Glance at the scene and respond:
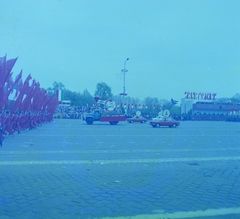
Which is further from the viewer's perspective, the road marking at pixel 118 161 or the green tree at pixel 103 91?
the green tree at pixel 103 91

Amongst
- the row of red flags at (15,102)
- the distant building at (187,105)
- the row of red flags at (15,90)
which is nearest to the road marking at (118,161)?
the row of red flags at (15,102)

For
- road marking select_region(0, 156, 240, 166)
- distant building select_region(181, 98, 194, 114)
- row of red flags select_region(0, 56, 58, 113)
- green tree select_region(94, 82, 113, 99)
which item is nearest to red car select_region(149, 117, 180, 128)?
row of red flags select_region(0, 56, 58, 113)

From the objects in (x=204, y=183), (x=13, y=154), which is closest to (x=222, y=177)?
(x=204, y=183)

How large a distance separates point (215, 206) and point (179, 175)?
2.90 metres

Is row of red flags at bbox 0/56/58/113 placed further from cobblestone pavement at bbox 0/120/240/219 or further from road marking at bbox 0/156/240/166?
road marking at bbox 0/156/240/166

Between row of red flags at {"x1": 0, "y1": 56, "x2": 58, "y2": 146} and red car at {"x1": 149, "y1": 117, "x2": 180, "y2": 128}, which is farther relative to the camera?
red car at {"x1": 149, "y1": 117, "x2": 180, "y2": 128}

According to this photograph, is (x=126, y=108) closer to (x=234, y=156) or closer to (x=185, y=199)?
(x=234, y=156)

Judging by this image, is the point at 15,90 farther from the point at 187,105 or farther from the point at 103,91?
the point at 187,105

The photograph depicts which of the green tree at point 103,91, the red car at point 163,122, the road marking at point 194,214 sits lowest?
the road marking at point 194,214

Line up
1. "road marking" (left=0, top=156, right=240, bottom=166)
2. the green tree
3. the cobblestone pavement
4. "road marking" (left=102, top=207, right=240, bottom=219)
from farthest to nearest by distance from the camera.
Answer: the green tree
"road marking" (left=0, top=156, right=240, bottom=166)
the cobblestone pavement
"road marking" (left=102, top=207, right=240, bottom=219)

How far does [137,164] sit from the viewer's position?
35.5 feet

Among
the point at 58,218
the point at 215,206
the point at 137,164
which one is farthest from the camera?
the point at 137,164

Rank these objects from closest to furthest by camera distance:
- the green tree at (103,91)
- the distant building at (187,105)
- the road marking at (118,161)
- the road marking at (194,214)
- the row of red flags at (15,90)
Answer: the road marking at (194,214) < the road marking at (118,161) < the row of red flags at (15,90) < the green tree at (103,91) < the distant building at (187,105)

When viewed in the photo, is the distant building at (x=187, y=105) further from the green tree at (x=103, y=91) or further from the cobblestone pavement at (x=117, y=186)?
the cobblestone pavement at (x=117, y=186)
